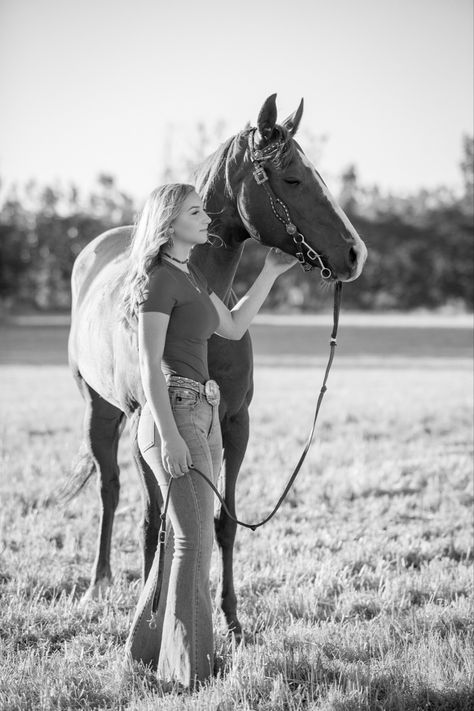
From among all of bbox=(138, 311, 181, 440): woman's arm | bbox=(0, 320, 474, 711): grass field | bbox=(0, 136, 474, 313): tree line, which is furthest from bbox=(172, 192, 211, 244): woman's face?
bbox=(0, 136, 474, 313): tree line

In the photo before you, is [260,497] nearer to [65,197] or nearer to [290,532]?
[290,532]

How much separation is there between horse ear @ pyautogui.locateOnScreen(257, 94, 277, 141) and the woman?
51 centimetres

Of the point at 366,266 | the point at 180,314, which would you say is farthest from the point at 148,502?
the point at 366,266

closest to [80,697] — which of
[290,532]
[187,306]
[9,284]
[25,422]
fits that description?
[187,306]

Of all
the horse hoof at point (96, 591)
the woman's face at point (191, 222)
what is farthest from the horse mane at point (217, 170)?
the horse hoof at point (96, 591)

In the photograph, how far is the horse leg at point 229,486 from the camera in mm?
3908

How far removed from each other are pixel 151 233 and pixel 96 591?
224cm

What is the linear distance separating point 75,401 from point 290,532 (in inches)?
291

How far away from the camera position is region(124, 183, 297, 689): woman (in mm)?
2914

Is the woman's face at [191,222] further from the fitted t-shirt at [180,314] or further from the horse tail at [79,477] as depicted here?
the horse tail at [79,477]

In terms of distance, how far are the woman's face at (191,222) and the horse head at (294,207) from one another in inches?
15.8

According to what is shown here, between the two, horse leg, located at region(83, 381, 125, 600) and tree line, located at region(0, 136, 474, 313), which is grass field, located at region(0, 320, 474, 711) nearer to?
horse leg, located at region(83, 381, 125, 600)

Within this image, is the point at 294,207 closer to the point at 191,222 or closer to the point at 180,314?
the point at 191,222

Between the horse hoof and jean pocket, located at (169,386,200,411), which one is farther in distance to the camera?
the horse hoof
